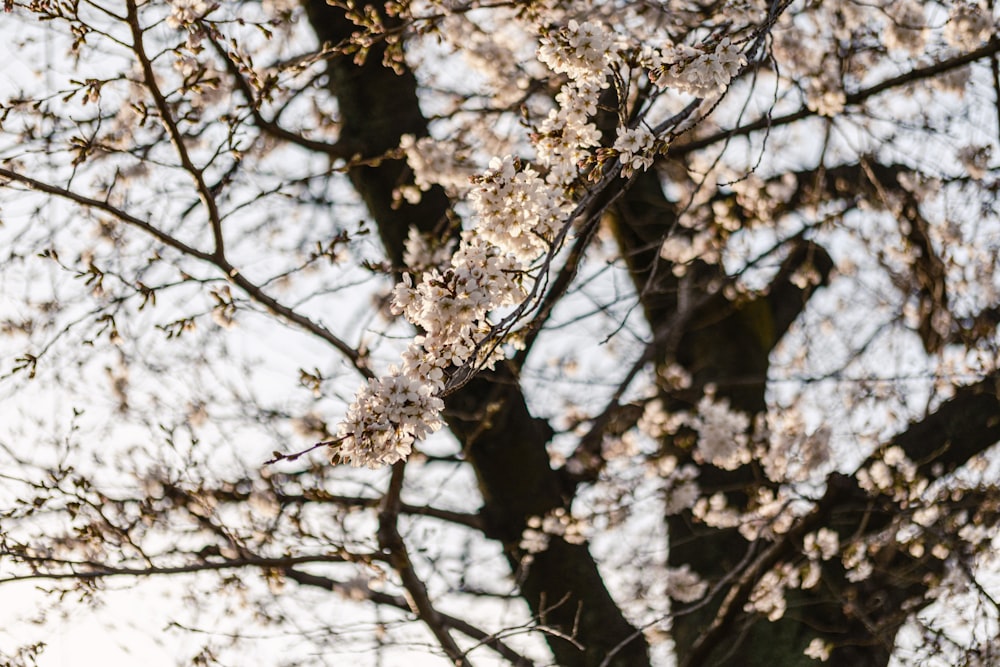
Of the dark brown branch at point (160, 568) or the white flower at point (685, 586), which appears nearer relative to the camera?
the dark brown branch at point (160, 568)

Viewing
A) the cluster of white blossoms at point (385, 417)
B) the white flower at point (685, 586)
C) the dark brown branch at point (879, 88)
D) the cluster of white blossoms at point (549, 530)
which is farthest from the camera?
the white flower at point (685, 586)

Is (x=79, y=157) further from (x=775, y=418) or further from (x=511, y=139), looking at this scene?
(x=775, y=418)

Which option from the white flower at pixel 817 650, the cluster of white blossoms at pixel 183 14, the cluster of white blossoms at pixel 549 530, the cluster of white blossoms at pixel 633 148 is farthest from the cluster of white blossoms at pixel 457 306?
the white flower at pixel 817 650

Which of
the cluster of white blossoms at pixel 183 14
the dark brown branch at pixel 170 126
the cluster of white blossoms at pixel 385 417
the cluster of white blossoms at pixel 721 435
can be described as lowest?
the cluster of white blossoms at pixel 385 417

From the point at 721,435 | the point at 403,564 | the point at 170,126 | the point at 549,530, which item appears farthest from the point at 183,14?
the point at 721,435

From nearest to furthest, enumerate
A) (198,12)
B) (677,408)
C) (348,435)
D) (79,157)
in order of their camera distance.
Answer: (348,435) < (79,157) < (198,12) < (677,408)

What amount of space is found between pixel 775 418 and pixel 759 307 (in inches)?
24.9

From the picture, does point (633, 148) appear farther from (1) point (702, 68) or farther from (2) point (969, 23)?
(2) point (969, 23)

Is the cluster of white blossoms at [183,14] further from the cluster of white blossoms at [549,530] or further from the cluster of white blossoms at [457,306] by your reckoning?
the cluster of white blossoms at [549,530]

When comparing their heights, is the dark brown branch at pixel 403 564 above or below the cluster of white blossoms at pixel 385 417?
above

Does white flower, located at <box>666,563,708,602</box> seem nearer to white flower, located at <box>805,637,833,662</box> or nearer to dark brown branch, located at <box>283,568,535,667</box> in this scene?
white flower, located at <box>805,637,833,662</box>

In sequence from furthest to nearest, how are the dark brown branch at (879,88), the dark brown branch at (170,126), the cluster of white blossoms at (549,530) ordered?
the cluster of white blossoms at (549,530), the dark brown branch at (879,88), the dark brown branch at (170,126)

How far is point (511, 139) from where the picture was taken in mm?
4645

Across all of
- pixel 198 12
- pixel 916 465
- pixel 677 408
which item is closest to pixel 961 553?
pixel 916 465
